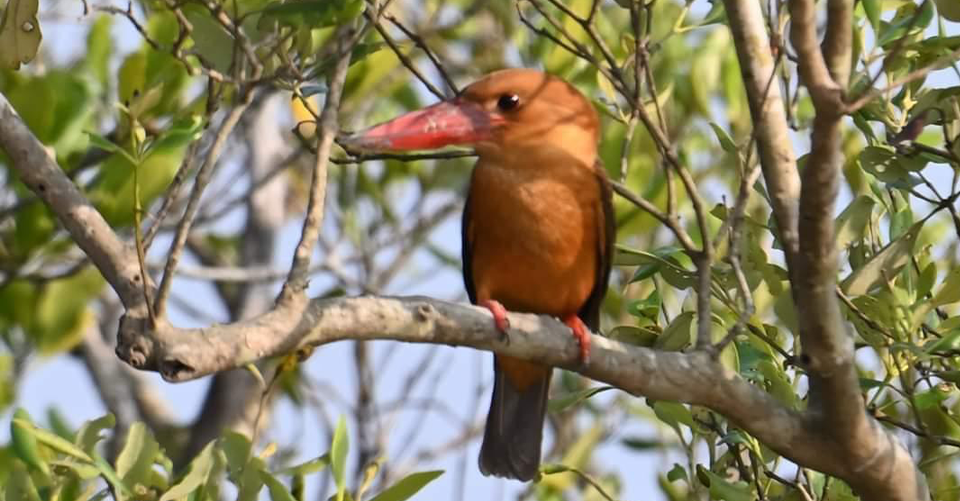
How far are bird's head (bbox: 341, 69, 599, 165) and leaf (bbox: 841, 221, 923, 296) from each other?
1.02 metres

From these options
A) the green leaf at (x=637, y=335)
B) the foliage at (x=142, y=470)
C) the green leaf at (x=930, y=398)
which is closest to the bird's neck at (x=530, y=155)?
the green leaf at (x=637, y=335)

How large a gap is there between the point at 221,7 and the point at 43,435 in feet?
2.77

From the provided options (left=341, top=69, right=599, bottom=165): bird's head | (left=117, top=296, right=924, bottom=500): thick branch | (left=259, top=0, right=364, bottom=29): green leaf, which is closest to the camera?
(left=117, top=296, right=924, bottom=500): thick branch

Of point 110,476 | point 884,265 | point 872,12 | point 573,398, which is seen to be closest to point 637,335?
point 573,398

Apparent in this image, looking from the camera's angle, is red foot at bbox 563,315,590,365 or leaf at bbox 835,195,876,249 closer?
red foot at bbox 563,315,590,365

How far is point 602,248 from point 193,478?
54.6 inches

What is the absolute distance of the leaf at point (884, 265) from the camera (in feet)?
10.2

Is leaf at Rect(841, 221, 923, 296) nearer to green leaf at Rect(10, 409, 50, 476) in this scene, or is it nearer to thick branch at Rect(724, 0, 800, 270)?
thick branch at Rect(724, 0, 800, 270)

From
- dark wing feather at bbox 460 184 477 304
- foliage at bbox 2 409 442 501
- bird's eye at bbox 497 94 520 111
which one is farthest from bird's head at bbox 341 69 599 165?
foliage at bbox 2 409 442 501

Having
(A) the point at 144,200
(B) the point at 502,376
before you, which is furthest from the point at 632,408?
(A) the point at 144,200

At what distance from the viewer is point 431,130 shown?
370 cm

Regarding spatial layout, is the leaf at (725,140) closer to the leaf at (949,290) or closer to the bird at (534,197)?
the leaf at (949,290)

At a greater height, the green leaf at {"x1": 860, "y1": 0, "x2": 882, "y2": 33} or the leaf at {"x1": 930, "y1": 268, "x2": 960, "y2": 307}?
the green leaf at {"x1": 860, "y1": 0, "x2": 882, "y2": 33}

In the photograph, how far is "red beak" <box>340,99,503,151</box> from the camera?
3.45 m
